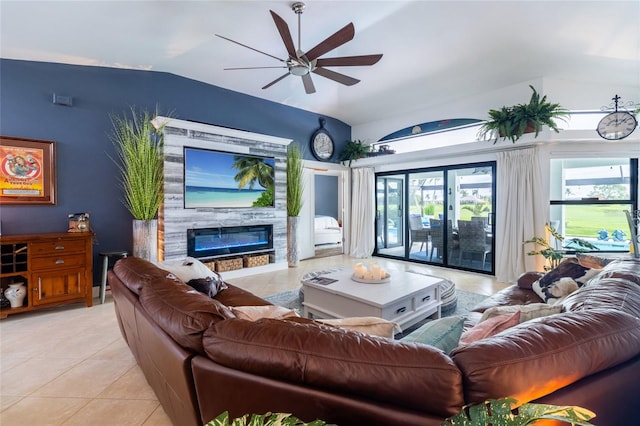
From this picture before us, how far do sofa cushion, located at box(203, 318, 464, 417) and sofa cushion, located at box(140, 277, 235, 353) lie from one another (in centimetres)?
8

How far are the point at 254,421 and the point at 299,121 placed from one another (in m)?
5.86

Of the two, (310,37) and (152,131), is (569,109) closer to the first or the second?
(310,37)

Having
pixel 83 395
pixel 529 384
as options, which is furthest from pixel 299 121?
pixel 529 384

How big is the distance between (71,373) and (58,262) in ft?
5.55

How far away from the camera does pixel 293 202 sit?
5.65m

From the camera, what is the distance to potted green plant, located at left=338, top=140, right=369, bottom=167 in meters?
6.44

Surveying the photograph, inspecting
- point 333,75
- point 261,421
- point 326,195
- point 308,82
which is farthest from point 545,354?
point 326,195

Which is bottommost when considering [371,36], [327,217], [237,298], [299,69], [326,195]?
[237,298]

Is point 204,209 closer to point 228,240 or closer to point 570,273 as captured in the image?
point 228,240

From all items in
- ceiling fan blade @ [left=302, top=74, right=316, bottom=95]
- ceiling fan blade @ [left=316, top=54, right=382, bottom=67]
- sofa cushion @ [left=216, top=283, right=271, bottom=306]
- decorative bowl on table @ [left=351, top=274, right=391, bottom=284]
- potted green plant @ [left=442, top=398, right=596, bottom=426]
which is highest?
ceiling fan blade @ [left=316, top=54, right=382, bottom=67]

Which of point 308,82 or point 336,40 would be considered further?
point 308,82

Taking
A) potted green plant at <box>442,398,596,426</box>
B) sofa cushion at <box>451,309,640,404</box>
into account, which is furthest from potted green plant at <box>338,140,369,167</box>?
potted green plant at <box>442,398,596,426</box>

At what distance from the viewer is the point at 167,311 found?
1.22m

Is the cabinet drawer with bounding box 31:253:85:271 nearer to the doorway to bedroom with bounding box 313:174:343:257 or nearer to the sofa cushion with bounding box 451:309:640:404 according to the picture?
the sofa cushion with bounding box 451:309:640:404
